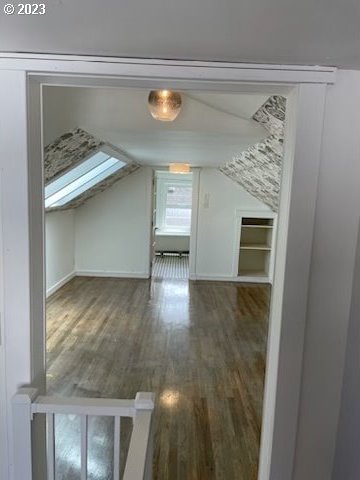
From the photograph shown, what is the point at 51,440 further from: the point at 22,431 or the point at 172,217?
the point at 172,217

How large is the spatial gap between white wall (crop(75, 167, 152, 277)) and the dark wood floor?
2.13ft

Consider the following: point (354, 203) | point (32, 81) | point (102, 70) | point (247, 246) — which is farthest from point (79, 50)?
point (247, 246)

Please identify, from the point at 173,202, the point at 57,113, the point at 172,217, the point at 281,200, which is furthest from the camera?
the point at 172,217

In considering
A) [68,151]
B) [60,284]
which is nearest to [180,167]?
[68,151]

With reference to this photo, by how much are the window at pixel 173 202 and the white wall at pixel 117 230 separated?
208 centimetres

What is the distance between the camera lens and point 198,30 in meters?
0.85

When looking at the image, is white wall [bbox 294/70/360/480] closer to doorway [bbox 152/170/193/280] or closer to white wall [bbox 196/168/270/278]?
white wall [bbox 196/168/270/278]

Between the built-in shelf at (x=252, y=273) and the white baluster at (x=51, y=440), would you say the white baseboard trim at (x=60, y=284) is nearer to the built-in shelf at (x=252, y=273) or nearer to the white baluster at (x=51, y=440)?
the built-in shelf at (x=252, y=273)

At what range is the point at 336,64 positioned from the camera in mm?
1074

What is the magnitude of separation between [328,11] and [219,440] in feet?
7.37

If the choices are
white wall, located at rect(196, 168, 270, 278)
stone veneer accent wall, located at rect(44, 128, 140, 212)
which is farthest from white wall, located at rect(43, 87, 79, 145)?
white wall, located at rect(196, 168, 270, 278)

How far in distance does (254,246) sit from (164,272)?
5.65 ft

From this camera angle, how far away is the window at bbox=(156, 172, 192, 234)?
7855 mm

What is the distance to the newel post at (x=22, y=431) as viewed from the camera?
1143 millimetres
